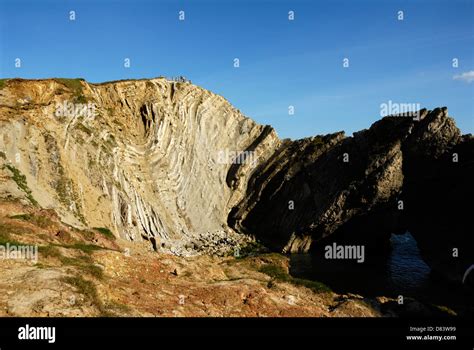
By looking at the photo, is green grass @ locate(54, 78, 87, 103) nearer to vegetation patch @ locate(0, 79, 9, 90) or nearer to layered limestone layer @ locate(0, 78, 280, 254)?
layered limestone layer @ locate(0, 78, 280, 254)

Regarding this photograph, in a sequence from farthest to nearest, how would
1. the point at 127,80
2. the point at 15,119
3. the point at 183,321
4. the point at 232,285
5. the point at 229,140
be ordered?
the point at 229,140, the point at 127,80, the point at 15,119, the point at 232,285, the point at 183,321

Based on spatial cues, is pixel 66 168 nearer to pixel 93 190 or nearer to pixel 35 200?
pixel 93 190

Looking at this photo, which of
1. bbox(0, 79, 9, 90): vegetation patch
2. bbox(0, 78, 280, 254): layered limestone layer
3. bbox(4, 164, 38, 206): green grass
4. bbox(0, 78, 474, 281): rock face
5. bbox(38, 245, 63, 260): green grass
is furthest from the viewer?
bbox(0, 79, 9, 90): vegetation patch

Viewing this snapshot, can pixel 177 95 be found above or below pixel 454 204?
above

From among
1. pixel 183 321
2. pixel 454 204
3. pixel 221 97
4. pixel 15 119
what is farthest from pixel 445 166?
pixel 15 119

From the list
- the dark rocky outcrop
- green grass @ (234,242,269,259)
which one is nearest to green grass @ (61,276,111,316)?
green grass @ (234,242,269,259)

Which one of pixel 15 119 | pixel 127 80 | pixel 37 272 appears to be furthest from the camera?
pixel 127 80

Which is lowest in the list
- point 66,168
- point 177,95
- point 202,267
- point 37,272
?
point 202,267

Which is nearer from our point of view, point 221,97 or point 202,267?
point 202,267
